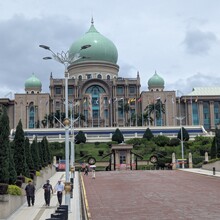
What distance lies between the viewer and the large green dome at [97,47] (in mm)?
107062

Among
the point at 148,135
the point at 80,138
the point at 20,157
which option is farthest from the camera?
the point at 148,135

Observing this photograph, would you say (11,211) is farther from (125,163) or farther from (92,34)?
(92,34)

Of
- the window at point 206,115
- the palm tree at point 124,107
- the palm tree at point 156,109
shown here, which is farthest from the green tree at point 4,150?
the window at point 206,115

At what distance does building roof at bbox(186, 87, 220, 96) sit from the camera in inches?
4519

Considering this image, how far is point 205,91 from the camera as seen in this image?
118375mm

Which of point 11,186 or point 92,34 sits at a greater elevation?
point 92,34

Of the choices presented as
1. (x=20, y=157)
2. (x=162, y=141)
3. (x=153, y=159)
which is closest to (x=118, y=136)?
(x=162, y=141)

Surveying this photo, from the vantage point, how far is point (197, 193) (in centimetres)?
2405

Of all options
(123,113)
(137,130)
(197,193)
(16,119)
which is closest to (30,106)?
(16,119)

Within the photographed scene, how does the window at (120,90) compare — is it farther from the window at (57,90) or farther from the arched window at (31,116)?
the arched window at (31,116)

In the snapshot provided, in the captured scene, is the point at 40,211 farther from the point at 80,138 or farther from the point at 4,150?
the point at 80,138

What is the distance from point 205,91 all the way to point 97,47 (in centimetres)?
3394

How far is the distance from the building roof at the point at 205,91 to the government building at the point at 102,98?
3342 millimetres

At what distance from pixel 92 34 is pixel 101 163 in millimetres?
57248
